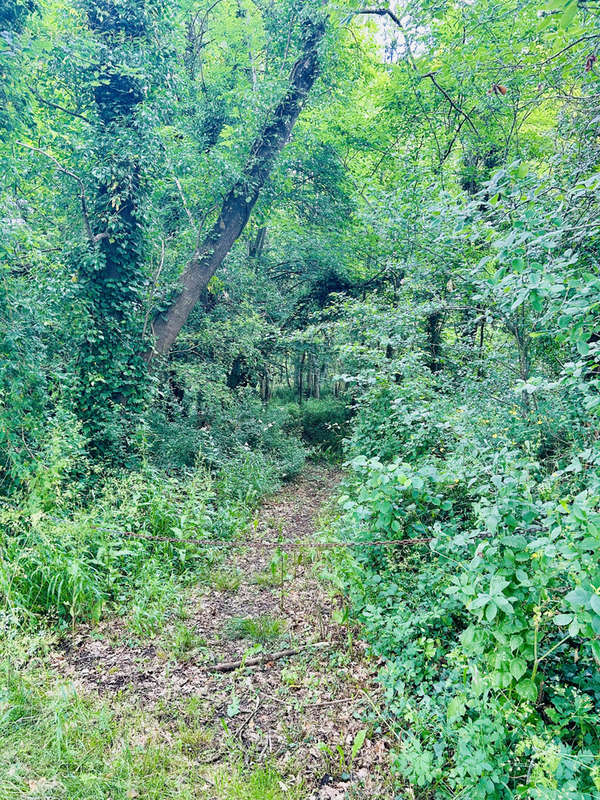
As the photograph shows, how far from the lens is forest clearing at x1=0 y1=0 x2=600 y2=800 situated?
7.79 ft

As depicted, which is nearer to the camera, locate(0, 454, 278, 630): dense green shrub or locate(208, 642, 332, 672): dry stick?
locate(208, 642, 332, 672): dry stick

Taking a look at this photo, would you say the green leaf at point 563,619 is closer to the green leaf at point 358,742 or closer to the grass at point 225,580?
the green leaf at point 358,742

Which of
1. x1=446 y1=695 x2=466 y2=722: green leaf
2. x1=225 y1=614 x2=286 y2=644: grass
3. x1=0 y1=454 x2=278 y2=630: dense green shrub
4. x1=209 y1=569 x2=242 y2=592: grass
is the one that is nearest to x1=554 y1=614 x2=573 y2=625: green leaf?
x1=446 y1=695 x2=466 y2=722: green leaf

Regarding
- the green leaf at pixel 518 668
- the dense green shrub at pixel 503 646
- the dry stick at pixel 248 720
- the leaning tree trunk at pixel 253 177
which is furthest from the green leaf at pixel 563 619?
the leaning tree trunk at pixel 253 177

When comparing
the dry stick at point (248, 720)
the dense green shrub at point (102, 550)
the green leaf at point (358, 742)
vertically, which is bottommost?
the dry stick at point (248, 720)

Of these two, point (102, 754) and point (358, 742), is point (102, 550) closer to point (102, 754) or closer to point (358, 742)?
point (102, 754)

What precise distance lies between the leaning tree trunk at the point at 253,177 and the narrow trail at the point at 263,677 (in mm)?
5121

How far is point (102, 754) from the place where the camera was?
2562mm

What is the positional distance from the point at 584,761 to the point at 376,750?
1311 mm

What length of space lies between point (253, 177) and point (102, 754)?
A: 836cm

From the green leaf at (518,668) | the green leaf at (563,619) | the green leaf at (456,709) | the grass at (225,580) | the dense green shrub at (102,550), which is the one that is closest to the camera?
the green leaf at (563,619)

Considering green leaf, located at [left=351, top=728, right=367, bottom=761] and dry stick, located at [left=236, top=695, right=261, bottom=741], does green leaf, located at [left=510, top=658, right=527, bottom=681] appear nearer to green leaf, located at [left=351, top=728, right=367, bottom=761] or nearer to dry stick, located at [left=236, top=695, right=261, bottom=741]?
green leaf, located at [left=351, top=728, right=367, bottom=761]

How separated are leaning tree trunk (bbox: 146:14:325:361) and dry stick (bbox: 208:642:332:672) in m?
5.62

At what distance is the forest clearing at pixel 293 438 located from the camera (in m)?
2.38
